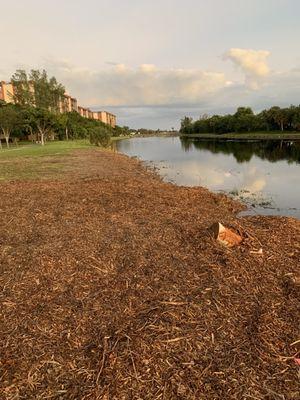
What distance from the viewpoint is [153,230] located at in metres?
8.39

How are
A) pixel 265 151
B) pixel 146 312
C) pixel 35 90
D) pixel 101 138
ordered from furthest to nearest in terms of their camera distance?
pixel 35 90 < pixel 101 138 < pixel 265 151 < pixel 146 312

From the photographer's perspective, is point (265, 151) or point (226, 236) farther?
point (265, 151)

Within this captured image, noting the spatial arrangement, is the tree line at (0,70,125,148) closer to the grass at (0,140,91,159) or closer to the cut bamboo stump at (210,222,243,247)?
the grass at (0,140,91,159)

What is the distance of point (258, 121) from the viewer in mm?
113188

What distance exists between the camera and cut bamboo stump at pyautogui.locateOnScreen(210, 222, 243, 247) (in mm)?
7094

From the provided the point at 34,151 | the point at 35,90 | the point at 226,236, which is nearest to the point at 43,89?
the point at 35,90

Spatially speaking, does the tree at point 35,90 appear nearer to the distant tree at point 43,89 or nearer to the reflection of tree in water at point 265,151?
the distant tree at point 43,89

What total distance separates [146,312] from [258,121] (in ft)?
390

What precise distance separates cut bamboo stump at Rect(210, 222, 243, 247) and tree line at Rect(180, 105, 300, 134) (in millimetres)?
94780

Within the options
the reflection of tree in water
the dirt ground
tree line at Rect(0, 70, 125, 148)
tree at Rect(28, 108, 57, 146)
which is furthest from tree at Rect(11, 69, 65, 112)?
the dirt ground

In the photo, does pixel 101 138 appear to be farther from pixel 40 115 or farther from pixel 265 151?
pixel 265 151

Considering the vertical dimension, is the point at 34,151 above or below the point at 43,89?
below

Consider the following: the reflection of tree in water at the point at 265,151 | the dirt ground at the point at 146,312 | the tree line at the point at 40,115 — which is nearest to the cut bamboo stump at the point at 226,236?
the dirt ground at the point at 146,312

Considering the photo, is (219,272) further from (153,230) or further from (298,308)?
(153,230)
